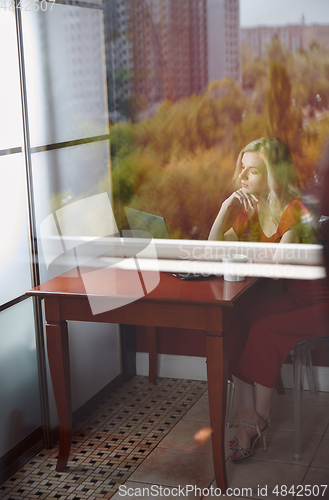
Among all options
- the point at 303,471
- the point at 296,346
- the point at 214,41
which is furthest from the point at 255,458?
the point at 214,41

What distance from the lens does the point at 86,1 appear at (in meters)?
1.67

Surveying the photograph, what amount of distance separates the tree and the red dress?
1.47ft

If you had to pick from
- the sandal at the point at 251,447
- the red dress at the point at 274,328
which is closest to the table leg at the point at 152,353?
the red dress at the point at 274,328

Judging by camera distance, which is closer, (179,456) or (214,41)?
(214,41)

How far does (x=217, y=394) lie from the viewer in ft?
5.62

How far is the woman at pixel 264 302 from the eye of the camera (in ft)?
5.19

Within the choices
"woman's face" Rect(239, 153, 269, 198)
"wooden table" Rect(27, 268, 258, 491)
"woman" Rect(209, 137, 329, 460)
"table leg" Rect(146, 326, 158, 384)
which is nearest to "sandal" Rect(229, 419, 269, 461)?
"woman" Rect(209, 137, 329, 460)

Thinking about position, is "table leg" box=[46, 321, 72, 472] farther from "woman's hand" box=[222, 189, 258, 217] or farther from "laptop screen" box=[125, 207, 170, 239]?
"woman's hand" box=[222, 189, 258, 217]

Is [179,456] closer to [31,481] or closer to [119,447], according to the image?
[119,447]

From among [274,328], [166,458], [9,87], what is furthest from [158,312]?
[9,87]

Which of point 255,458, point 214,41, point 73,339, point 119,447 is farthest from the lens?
point 73,339

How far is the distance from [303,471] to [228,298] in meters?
0.52

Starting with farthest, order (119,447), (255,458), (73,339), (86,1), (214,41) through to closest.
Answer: (73,339), (119,447), (255,458), (86,1), (214,41)

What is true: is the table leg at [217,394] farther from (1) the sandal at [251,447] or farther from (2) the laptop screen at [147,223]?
(2) the laptop screen at [147,223]
